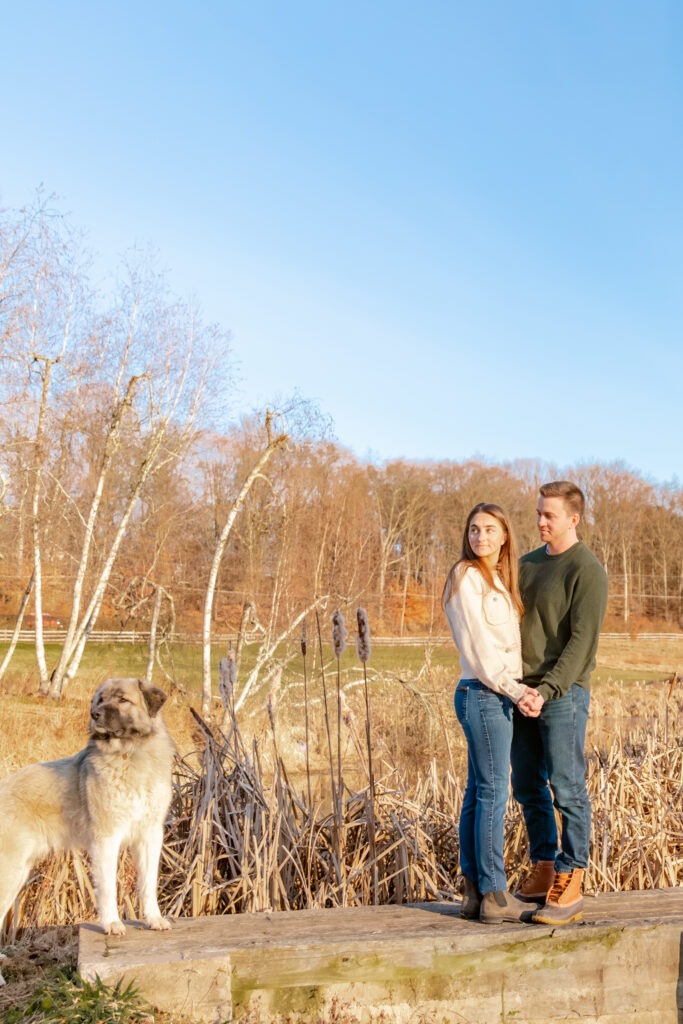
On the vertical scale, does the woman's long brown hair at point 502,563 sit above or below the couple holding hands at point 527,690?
above

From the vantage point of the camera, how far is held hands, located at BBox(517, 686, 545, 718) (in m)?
3.55

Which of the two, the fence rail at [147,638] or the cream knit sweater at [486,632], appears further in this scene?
the fence rail at [147,638]

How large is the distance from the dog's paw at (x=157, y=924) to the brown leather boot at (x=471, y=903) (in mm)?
1388

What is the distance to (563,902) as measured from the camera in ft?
12.0

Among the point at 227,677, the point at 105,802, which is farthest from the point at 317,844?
the point at 105,802

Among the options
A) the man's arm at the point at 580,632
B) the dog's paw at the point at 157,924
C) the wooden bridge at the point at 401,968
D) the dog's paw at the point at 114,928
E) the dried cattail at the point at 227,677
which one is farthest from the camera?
the dried cattail at the point at 227,677

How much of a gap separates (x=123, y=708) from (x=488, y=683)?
1587mm

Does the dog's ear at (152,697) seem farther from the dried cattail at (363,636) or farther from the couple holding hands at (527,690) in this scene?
the couple holding hands at (527,690)

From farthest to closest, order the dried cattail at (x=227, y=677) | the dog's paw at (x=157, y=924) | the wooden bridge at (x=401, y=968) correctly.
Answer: the dried cattail at (x=227, y=677)
the dog's paw at (x=157, y=924)
the wooden bridge at (x=401, y=968)

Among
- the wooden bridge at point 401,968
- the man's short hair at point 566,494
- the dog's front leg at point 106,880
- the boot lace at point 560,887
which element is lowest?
the wooden bridge at point 401,968

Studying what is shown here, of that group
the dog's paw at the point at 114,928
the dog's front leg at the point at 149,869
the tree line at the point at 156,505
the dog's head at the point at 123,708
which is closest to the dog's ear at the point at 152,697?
the dog's head at the point at 123,708

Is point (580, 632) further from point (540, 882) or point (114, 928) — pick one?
point (114, 928)

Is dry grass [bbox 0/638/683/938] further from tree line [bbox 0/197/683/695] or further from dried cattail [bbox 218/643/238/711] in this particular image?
tree line [bbox 0/197/683/695]

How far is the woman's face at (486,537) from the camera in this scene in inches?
145
